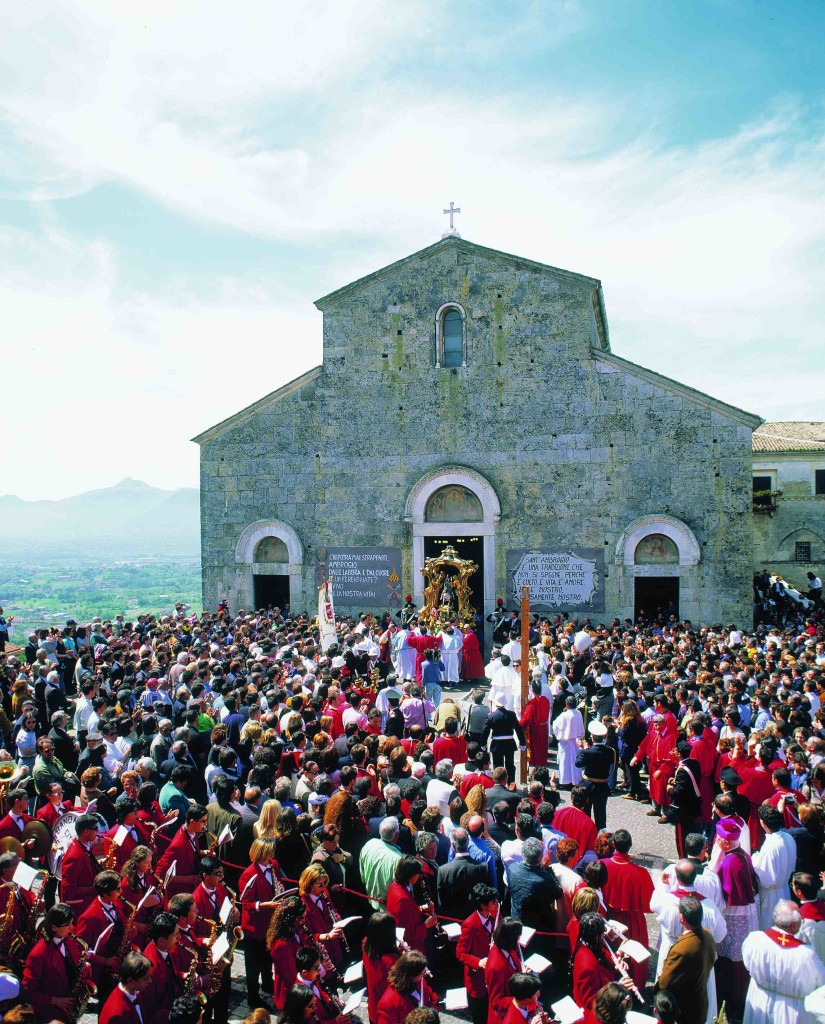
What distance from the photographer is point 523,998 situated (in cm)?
506

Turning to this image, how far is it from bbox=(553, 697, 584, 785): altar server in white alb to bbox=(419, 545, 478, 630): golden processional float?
9.82 m

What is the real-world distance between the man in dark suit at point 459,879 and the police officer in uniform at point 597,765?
335cm

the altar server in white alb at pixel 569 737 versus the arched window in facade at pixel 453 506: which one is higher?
the arched window in facade at pixel 453 506

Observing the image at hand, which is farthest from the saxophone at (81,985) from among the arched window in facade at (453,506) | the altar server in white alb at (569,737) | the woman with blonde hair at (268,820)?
the arched window in facade at (453,506)

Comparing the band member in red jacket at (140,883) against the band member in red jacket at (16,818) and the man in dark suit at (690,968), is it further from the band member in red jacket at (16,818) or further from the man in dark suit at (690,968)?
the man in dark suit at (690,968)

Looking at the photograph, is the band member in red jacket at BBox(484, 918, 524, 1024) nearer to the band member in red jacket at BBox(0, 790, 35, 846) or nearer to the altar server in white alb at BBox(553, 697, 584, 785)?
the band member in red jacket at BBox(0, 790, 35, 846)

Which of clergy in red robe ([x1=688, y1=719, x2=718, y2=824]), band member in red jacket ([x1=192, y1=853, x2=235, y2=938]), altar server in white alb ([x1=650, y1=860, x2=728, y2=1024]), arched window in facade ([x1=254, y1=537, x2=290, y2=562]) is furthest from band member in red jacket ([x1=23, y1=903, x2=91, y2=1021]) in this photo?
arched window in facade ([x1=254, y1=537, x2=290, y2=562])

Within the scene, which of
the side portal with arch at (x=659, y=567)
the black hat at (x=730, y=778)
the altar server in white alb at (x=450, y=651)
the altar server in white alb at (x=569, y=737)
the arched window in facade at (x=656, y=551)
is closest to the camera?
the black hat at (x=730, y=778)

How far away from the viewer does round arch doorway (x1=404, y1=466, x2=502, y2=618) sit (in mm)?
23125

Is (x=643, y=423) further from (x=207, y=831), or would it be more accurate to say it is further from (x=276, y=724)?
(x=207, y=831)

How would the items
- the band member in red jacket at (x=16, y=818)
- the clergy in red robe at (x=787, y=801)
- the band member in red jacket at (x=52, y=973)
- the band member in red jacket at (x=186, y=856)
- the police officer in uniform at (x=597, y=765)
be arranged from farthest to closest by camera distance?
the police officer in uniform at (x=597, y=765) < the clergy in red robe at (x=787, y=801) < the band member in red jacket at (x=16, y=818) < the band member in red jacket at (x=186, y=856) < the band member in red jacket at (x=52, y=973)

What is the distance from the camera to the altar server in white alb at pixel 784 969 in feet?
18.6

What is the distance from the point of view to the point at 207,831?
7.70 m

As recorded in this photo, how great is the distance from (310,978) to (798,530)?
34.9 meters
